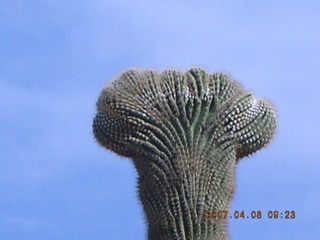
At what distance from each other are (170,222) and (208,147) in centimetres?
292

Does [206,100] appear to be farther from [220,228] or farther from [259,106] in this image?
[220,228]

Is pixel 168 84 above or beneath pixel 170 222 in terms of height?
above

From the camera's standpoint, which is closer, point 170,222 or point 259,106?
point 170,222

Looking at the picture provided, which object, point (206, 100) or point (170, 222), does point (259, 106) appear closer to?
point (206, 100)

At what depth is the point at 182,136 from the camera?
113ft

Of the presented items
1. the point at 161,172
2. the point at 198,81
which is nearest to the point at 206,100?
the point at 198,81

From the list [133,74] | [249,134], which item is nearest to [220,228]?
[249,134]

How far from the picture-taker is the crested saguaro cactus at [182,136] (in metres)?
33.8

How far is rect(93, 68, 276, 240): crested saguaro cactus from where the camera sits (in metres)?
33.8

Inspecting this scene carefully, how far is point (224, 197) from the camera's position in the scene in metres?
34.3

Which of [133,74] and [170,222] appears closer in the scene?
[170,222]

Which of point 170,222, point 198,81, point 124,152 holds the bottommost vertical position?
point 170,222

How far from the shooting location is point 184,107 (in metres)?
34.9

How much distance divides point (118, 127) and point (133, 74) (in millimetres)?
1983
